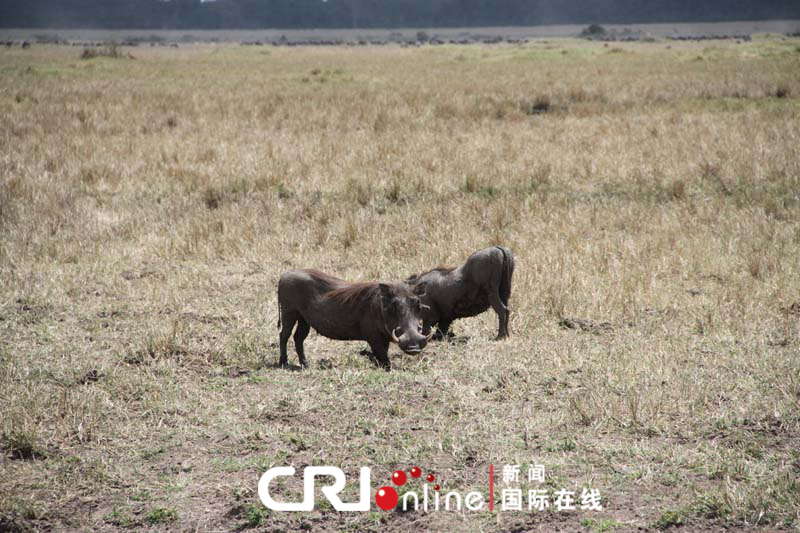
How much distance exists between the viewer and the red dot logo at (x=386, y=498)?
13.4 feet

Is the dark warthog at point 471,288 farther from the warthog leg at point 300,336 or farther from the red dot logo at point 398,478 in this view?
the red dot logo at point 398,478

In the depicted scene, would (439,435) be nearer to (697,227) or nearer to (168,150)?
(697,227)

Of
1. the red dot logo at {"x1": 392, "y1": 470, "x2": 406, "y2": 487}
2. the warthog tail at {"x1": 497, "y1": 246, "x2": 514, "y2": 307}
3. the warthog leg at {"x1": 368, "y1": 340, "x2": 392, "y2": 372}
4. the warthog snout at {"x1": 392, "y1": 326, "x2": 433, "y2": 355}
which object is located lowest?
the red dot logo at {"x1": 392, "y1": 470, "x2": 406, "y2": 487}

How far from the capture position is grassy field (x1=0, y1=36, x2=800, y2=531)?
A: 4.27 m

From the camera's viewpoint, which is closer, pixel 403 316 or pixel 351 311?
pixel 403 316

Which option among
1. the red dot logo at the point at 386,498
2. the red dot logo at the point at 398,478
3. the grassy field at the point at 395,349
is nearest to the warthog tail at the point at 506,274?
the grassy field at the point at 395,349

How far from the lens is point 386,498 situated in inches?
162

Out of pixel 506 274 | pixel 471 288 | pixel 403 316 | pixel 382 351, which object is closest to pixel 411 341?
pixel 403 316

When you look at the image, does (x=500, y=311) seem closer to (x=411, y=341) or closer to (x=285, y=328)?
(x=411, y=341)

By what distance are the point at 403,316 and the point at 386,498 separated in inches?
60.5

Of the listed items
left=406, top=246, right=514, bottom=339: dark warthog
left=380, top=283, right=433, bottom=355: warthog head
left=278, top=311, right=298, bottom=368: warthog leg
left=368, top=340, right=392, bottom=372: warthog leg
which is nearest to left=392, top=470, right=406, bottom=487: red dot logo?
left=380, top=283, right=433, bottom=355: warthog head

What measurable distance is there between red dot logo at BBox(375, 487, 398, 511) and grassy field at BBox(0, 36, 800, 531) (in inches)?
2.3

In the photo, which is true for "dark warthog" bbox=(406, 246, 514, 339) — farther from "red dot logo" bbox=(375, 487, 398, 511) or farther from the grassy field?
"red dot logo" bbox=(375, 487, 398, 511)

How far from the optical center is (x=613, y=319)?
680cm
